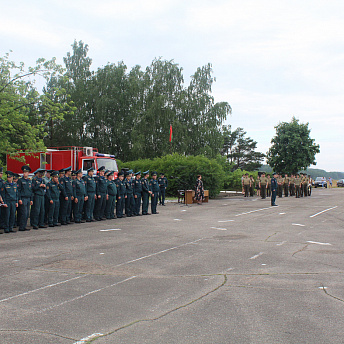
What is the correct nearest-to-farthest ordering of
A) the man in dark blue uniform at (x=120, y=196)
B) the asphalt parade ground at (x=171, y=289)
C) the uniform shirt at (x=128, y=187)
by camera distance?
1. the asphalt parade ground at (x=171, y=289)
2. the man in dark blue uniform at (x=120, y=196)
3. the uniform shirt at (x=128, y=187)

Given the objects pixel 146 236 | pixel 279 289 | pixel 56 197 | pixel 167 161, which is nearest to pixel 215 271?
pixel 279 289

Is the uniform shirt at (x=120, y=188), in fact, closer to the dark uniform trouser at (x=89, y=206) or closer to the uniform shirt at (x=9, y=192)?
the dark uniform trouser at (x=89, y=206)

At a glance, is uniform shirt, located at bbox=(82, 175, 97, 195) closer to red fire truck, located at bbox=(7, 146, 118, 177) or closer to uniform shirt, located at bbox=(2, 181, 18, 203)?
uniform shirt, located at bbox=(2, 181, 18, 203)

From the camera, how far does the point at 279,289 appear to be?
18.8ft

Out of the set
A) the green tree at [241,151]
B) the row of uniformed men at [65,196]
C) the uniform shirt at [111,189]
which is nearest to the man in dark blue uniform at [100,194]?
the row of uniformed men at [65,196]

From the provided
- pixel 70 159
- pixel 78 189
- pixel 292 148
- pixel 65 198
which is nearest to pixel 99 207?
pixel 78 189

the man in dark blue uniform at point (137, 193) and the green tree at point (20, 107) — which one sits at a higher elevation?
the green tree at point (20, 107)

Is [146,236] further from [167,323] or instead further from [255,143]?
[255,143]

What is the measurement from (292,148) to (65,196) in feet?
150

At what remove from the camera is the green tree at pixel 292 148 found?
5441 cm

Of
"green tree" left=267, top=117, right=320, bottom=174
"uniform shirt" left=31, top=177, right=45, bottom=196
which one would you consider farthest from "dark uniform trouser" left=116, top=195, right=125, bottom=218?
"green tree" left=267, top=117, right=320, bottom=174

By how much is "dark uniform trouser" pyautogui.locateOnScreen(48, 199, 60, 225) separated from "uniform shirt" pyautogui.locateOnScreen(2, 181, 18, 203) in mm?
1524

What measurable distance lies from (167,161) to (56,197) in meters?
16.2

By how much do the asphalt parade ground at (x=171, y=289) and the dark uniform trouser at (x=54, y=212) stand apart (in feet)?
8.48
